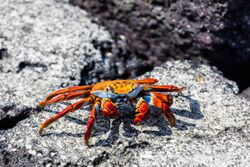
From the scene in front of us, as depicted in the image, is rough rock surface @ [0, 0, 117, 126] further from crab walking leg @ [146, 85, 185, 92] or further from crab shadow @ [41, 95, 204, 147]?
crab walking leg @ [146, 85, 185, 92]

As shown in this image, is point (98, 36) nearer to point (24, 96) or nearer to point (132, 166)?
point (24, 96)

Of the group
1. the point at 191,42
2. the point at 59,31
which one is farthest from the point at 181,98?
the point at 59,31

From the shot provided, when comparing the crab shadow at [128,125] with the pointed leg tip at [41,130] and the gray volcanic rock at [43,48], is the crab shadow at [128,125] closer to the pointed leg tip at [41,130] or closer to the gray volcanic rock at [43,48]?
the pointed leg tip at [41,130]

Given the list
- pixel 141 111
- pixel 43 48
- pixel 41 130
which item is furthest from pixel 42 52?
pixel 141 111

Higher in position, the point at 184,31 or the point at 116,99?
the point at 184,31

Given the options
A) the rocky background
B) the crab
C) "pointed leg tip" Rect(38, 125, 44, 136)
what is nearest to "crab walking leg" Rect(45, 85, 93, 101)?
the crab

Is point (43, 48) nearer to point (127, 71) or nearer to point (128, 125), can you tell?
point (127, 71)
